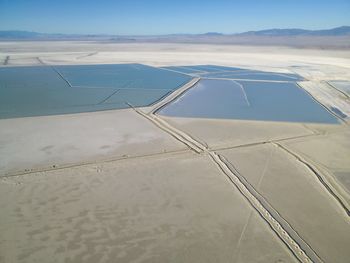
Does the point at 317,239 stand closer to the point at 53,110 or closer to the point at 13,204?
the point at 13,204

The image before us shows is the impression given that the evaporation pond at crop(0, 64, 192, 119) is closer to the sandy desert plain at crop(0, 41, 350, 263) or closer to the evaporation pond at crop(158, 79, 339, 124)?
the evaporation pond at crop(158, 79, 339, 124)

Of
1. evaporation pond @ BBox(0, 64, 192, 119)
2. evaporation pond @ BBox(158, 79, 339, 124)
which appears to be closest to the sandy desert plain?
evaporation pond @ BBox(158, 79, 339, 124)

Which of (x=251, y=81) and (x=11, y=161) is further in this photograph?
(x=251, y=81)

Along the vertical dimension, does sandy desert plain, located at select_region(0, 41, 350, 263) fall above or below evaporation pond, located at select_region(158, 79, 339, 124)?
below

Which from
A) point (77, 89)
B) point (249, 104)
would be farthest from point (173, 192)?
point (77, 89)

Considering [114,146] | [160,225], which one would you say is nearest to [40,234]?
[160,225]
